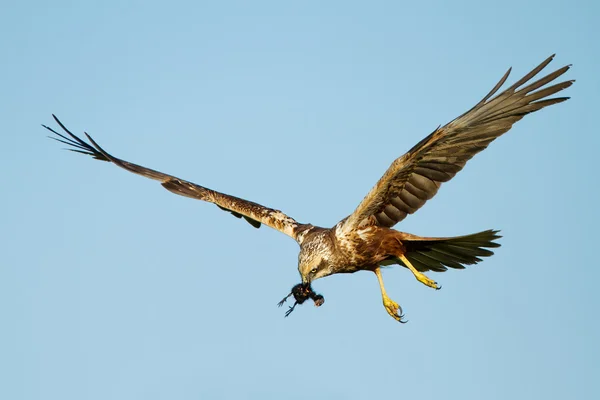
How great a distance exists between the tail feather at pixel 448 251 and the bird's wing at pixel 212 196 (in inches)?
57.8

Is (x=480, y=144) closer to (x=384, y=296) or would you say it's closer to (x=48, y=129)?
(x=384, y=296)

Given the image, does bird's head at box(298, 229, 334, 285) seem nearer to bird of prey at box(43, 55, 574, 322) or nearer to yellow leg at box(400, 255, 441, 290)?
bird of prey at box(43, 55, 574, 322)

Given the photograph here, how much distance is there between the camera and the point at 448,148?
9.65m

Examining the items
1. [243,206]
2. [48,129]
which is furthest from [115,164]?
[243,206]

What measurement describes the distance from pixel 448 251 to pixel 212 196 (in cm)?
347

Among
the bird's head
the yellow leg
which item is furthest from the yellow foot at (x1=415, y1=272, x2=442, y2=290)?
the bird's head

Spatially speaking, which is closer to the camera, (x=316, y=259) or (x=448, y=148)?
(x=448, y=148)

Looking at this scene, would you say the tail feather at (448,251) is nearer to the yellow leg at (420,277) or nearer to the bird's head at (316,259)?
the yellow leg at (420,277)

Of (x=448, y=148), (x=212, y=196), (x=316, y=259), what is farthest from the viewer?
(x=212, y=196)

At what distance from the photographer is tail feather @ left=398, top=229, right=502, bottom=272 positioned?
9867 mm

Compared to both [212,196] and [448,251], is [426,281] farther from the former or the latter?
[212,196]

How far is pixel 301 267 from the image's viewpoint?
1012 cm

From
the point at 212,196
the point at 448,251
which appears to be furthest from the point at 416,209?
the point at 212,196

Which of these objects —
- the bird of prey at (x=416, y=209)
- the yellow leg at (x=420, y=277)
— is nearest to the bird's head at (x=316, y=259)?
the bird of prey at (x=416, y=209)
